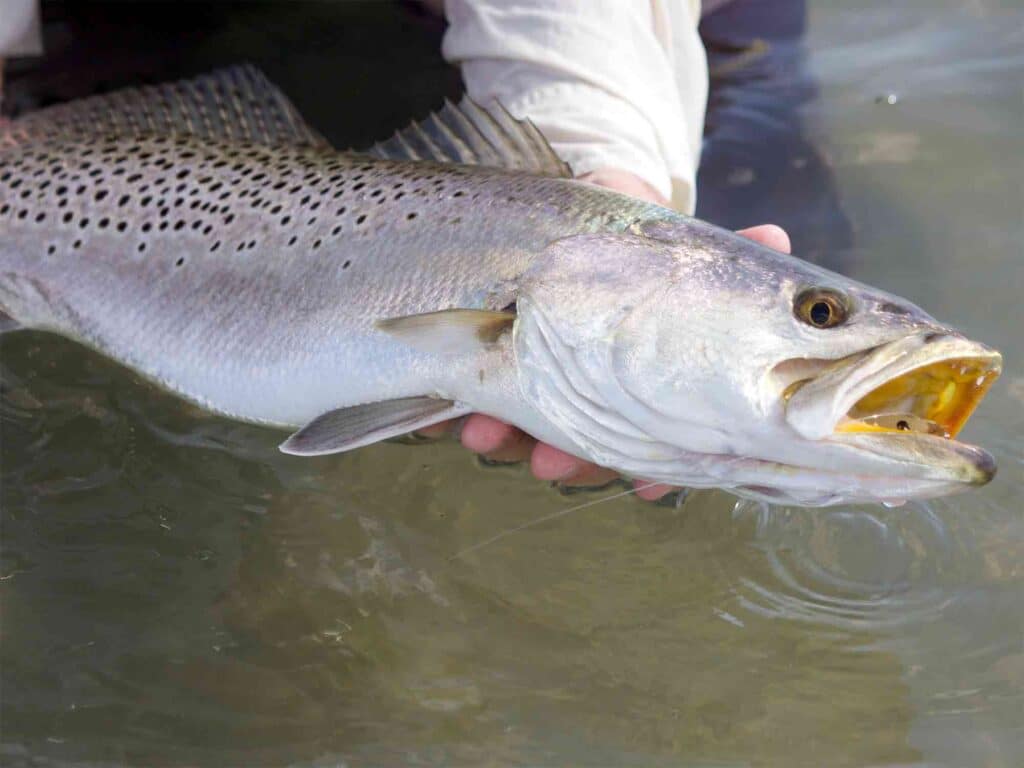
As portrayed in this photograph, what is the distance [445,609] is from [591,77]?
56.3 inches

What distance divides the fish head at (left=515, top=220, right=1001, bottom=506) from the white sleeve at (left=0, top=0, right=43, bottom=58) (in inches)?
95.6

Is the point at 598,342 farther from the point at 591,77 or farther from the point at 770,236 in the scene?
the point at 591,77

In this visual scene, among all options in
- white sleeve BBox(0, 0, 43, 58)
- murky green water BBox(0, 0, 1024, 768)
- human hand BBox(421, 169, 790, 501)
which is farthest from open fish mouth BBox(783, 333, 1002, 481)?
white sleeve BBox(0, 0, 43, 58)

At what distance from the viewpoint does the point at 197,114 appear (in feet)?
9.73

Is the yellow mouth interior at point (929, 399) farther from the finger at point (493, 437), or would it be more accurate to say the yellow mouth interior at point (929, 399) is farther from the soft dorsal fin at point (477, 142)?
the soft dorsal fin at point (477, 142)

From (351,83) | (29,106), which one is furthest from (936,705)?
(29,106)

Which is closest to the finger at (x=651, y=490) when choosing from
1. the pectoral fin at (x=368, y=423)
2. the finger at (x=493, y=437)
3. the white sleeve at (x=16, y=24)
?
the finger at (x=493, y=437)

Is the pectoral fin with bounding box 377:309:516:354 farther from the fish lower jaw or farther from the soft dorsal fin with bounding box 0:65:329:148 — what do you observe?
the soft dorsal fin with bounding box 0:65:329:148

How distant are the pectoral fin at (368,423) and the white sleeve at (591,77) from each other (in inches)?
34.6

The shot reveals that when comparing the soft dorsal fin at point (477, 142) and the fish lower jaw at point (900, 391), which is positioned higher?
the soft dorsal fin at point (477, 142)

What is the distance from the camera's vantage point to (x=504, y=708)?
93.6 inches

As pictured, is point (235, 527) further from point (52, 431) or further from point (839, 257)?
point (839, 257)

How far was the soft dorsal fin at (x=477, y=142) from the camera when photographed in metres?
2.55

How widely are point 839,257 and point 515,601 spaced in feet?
5.95
